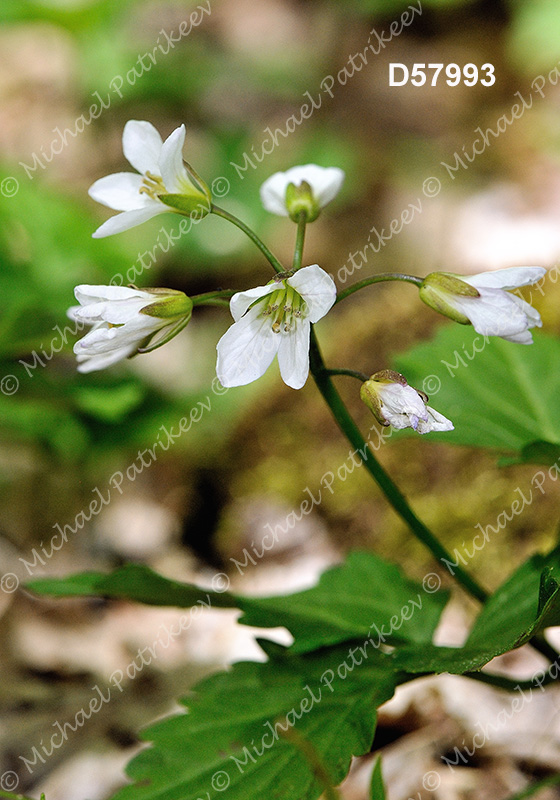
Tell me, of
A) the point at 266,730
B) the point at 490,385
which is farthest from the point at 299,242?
the point at 266,730

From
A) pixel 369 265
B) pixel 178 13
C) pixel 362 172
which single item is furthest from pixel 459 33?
pixel 369 265

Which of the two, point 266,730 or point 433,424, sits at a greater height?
point 433,424

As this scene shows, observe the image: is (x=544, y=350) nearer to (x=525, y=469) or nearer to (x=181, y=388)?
(x=525, y=469)

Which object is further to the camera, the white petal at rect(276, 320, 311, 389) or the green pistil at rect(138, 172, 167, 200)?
the green pistil at rect(138, 172, 167, 200)

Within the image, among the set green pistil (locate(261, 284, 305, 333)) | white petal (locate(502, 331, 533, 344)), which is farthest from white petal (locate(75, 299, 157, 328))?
white petal (locate(502, 331, 533, 344))

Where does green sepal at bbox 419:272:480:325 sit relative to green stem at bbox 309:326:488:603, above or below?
above

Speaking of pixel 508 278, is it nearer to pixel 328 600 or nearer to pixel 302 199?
pixel 302 199

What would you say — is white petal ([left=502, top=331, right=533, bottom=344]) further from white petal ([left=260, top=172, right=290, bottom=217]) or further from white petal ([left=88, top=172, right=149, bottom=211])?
white petal ([left=88, top=172, right=149, bottom=211])

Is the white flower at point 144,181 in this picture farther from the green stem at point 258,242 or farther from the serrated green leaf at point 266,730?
the serrated green leaf at point 266,730
